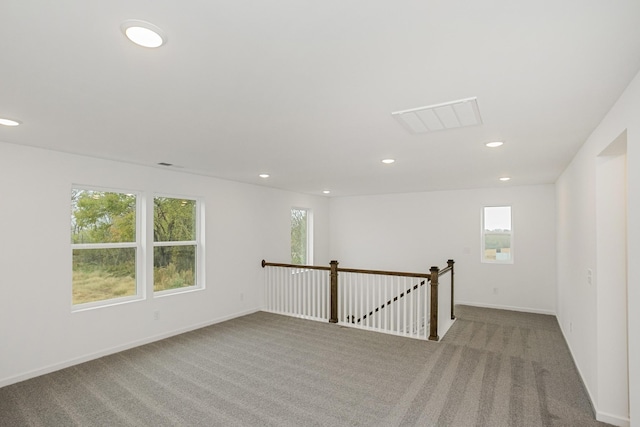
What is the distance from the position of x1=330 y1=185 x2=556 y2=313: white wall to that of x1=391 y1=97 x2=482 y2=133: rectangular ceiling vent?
184 inches

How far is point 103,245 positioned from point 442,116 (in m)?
4.22

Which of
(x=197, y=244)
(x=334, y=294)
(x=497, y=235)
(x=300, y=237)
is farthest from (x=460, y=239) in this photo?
(x=197, y=244)

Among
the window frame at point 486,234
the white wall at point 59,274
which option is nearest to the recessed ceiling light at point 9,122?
the white wall at point 59,274

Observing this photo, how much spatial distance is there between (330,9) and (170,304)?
15.5ft

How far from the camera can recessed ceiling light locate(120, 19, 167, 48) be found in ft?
4.48

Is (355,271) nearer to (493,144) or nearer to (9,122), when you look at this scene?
(493,144)

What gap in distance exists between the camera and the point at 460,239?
6949 mm

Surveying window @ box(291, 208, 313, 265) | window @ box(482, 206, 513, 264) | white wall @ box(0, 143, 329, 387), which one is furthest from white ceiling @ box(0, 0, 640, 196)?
window @ box(291, 208, 313, 265)

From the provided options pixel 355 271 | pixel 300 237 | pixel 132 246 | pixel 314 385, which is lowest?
pixel 314 385

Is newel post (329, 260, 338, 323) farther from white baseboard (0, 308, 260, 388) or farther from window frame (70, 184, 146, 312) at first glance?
window frame (70, 184, 146, 312)

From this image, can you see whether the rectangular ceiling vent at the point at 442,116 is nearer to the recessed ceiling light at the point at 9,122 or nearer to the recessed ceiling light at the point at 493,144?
the recessed ceiling light at the point at 493,144

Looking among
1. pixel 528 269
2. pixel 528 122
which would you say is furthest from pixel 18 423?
pixel 528 269

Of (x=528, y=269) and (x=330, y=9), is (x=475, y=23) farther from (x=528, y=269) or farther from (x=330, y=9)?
(x=528, y=269)

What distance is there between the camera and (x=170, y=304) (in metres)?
4.83
